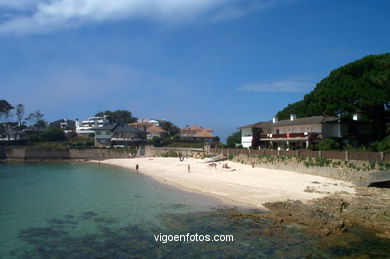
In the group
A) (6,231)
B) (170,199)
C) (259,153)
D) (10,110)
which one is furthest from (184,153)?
(10,110)

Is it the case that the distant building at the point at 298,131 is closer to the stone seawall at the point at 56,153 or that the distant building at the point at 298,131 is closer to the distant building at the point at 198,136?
the stone seawall at the point at 56,153

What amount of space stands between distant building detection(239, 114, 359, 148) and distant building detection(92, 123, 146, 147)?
34.3 m

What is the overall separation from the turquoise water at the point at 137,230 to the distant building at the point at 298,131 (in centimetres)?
2195

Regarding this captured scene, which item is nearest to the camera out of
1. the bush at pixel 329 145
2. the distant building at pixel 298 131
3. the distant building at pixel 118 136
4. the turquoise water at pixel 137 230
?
the turquoise water at pixel 137 230

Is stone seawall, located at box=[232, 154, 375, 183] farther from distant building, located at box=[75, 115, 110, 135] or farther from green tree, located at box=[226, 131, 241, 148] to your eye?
distant building, located at box=[75, 115, 110, 135]

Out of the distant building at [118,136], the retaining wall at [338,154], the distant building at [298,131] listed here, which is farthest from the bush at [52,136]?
the retaining wall at [338,154]

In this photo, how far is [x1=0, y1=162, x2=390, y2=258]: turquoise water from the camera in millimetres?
13786

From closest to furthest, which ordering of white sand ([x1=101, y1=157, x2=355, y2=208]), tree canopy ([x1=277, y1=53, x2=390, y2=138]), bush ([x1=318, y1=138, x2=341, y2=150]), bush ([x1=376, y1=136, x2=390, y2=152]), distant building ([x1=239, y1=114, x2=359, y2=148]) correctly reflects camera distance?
white sand ([x1=101, y1=157, x2=355, y2=208]) < bush ([x1=376, y1=136, x2=390, y2=152]) < tree canopy ([x1=277, y1=53, x2=390, y2=138]) < bush ([x1=318, y1=138, x2=341, y2=150]) < distant building ([x1=239, y1=114, x2=359, y2=148])

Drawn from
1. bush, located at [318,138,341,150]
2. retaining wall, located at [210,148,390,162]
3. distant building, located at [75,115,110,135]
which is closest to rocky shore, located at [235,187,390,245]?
retaining wall, located at [210,148,390,162]

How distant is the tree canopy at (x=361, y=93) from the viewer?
33.3 m

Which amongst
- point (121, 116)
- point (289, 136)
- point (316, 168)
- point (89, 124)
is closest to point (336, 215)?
point (316, 168)

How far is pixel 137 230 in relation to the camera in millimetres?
16938

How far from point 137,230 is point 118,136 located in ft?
204

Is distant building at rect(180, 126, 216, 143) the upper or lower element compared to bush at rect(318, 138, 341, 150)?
upper
